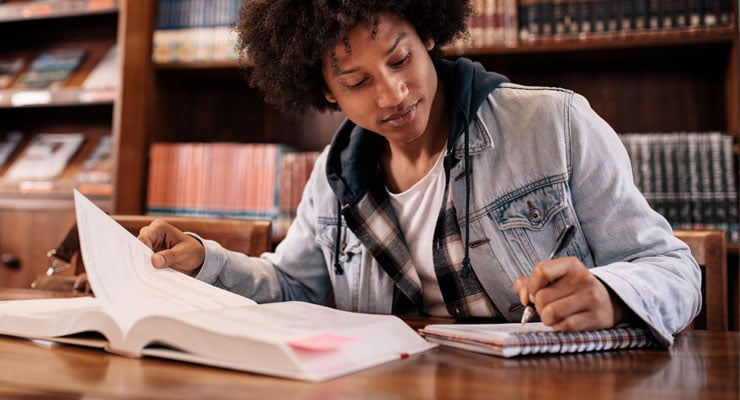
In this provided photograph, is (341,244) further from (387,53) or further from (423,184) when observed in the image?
(387,53)

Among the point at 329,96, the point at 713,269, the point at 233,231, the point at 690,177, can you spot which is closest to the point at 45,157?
the point at 233,231

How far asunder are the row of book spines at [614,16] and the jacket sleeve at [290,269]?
946 millimetres

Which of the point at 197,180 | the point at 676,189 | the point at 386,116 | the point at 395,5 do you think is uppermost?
the point at 395,5

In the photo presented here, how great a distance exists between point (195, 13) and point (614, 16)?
4.34 feet

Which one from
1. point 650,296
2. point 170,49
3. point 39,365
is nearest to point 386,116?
point 650,296

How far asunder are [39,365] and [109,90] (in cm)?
191

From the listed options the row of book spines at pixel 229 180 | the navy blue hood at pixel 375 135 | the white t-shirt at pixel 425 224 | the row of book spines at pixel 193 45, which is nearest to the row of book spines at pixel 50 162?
the row of book spines at pixel 229 180

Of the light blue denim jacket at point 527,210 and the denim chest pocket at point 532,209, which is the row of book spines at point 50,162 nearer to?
the light blue denim jacket at point 527,210

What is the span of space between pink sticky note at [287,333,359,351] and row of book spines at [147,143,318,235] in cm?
154

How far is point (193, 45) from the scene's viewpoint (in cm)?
228

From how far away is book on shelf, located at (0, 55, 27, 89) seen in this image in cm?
264

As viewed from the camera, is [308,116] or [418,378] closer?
[418,378]

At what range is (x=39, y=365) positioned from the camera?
597 millimetres

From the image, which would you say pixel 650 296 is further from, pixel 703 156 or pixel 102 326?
pixel 703 156
